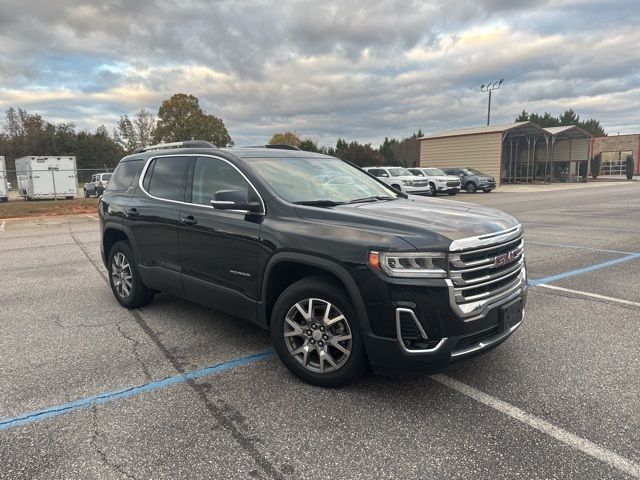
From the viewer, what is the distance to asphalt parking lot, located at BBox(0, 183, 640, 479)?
2.58m

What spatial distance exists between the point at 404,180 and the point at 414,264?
22475 millimetres

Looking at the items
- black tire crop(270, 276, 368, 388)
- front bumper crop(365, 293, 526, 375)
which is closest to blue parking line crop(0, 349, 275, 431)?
black tire crop(270, 276, 368, 388)

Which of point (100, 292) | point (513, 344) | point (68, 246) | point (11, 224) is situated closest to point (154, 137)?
point (11, 224)

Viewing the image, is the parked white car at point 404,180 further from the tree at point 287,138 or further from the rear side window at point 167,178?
the tree at point 287,138

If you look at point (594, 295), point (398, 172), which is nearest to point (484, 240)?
point (594, 295)

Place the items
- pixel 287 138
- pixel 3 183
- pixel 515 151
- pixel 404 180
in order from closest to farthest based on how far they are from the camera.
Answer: pixel 404 180 < pixel 3 183 < pixel 515 151 < pixel 287 138

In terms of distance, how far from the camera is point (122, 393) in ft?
11.1

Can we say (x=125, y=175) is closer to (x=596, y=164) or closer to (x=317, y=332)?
(x=317, y=332)

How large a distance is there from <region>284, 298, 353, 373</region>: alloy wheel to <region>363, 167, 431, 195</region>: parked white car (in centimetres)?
2099

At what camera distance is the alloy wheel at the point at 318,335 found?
3.24 meters

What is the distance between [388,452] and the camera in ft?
8.74

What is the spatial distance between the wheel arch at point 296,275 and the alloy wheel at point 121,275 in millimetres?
2360

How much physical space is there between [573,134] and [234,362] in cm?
4478

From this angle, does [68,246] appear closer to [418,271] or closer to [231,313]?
[231,313]
